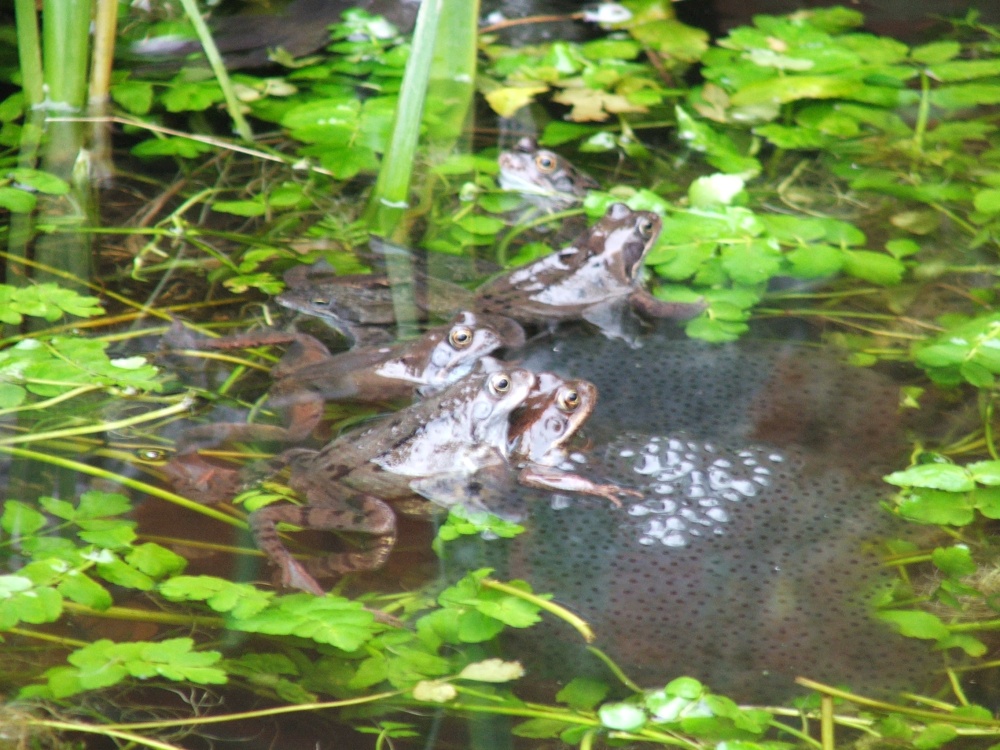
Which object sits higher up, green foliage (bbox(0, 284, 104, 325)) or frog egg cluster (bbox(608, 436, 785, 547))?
green foliage (bbox(0, 284, 104, 325))

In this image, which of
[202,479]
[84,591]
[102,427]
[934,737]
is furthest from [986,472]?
[102,427]

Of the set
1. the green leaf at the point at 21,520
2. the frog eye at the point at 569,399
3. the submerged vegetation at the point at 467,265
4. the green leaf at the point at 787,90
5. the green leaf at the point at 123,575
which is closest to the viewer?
the submerged vegetation at the point at 467,265

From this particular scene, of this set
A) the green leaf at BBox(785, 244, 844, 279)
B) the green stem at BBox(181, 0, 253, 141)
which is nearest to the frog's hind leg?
the green leaf at BBox(785, 244, 844, 279)

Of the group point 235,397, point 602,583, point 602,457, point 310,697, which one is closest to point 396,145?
point 235,397

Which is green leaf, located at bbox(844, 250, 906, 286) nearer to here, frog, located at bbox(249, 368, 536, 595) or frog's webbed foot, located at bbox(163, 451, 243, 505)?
frog, located at bbox(249, 368, 536, 595)

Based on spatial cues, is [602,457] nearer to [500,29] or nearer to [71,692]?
[71,692]

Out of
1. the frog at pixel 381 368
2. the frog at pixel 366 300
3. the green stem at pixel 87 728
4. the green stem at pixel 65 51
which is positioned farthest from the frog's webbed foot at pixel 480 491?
the green stem at pixel 65 51

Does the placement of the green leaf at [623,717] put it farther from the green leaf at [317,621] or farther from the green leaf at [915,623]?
the green leaf at [915,623]
